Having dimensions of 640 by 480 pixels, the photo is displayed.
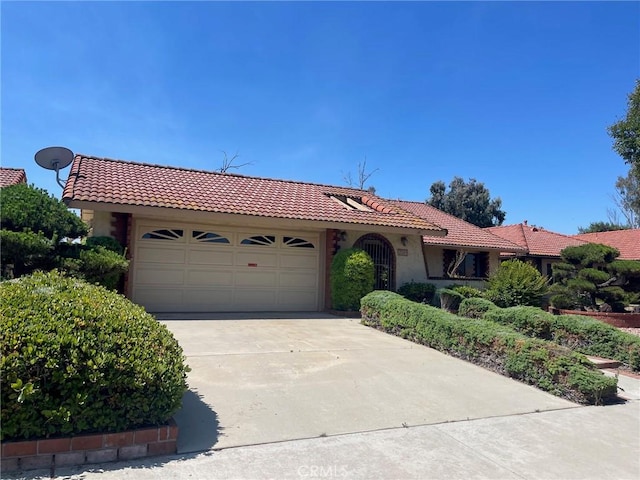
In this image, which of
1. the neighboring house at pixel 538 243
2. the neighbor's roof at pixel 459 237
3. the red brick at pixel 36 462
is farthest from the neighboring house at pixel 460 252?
the red brick at pixel 36 462

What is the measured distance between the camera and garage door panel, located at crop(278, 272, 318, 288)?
13.4 metres

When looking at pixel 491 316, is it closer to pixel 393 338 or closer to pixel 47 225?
pixel 393 338

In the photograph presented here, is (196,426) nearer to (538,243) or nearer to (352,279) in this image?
(352,279)

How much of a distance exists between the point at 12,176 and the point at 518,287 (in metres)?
17.0

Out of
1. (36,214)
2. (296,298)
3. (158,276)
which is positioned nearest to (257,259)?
(296,298)

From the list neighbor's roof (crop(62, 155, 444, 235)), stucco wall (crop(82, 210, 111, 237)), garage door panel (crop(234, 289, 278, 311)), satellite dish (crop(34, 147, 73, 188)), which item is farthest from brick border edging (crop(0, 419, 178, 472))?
satellite dish (crop(34, 147, 73, 188))

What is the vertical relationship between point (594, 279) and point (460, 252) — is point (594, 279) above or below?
below

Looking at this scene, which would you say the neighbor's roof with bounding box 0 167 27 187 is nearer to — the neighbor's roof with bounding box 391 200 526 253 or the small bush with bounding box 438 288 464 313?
the small bush with bounding box 438 288 464 313

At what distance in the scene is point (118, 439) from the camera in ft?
11.6

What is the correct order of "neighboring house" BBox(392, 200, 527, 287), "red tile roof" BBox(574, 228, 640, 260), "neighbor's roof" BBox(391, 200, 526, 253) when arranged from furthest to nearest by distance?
"red tile roof" BBox(574, 228, 640, 260) → "neighbor's roof" BBox(391, 200, 526, 253) → "neighboring house" BBox(392, 200, 527, 287)

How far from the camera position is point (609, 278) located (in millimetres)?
14336

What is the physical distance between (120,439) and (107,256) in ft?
20.4

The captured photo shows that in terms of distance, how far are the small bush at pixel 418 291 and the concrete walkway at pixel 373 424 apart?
6.59 metres

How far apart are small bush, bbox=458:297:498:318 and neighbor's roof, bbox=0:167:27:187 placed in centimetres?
1464
